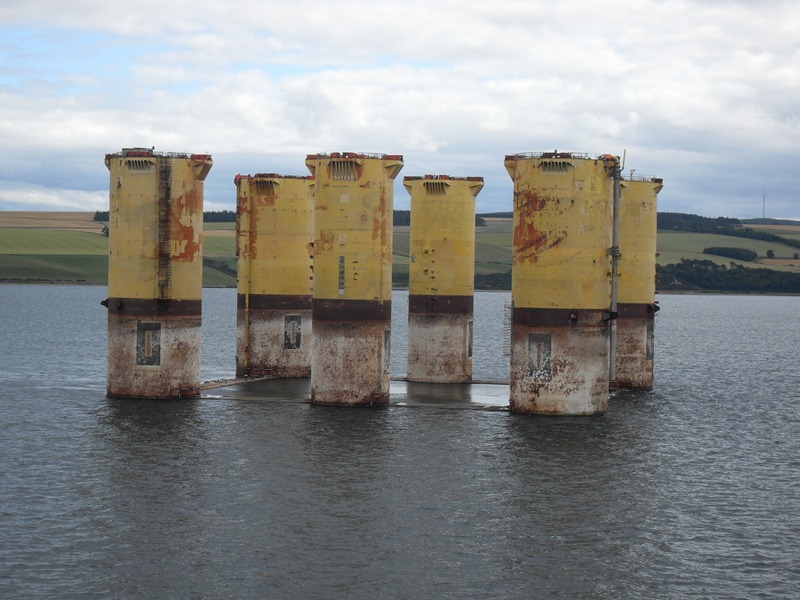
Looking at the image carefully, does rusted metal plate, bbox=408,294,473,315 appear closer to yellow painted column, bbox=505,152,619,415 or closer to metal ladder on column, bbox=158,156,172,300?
yellow painted column, bbox=505,152,619,415

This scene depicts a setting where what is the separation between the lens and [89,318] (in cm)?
15075

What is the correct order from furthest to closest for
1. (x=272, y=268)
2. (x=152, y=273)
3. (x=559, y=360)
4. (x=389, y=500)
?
(x=272, y=268), (x=152, y=273), (x=559, y=360), (x=389, y=500)

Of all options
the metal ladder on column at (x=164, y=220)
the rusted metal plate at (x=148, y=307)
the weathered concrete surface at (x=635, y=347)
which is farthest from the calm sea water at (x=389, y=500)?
the metal ladder on column at (x=164, y=220)

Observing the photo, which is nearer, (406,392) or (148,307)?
(148,307)

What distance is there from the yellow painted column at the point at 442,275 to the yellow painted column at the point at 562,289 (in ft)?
42.7

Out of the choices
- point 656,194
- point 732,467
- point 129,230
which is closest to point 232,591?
point 732,467

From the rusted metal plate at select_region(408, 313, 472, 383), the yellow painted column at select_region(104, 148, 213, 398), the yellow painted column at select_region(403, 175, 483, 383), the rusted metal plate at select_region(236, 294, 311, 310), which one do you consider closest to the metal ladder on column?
the yellow painted column at select_region(104, 148, 213, 398)

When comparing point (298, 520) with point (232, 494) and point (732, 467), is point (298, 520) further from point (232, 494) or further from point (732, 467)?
point (732, 467)

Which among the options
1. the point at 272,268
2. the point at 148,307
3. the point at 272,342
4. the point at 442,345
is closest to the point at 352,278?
the point at 148,307

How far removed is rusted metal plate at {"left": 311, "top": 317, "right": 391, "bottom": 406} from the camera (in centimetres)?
5272

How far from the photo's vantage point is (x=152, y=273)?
178ft

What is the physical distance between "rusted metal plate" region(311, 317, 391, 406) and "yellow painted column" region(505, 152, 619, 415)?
6386 mm

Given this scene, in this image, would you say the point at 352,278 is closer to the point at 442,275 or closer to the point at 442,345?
the point at 442,275

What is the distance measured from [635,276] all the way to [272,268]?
20.5 metres
